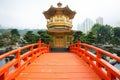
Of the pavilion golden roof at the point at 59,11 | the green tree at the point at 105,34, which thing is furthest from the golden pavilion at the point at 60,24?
the green tree at the point at 105,34

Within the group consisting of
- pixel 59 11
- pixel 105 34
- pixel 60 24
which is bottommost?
pixel 105 34

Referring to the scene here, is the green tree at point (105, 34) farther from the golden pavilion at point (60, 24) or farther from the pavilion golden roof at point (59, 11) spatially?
the pavilion golden roof at point (59, 11)

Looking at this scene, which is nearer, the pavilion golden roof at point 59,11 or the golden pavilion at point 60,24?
the golden pavilion at point 60,24

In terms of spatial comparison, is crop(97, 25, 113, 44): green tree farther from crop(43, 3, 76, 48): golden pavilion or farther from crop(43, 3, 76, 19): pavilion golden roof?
crop(43, 3, 76, 19): pavilion golden roof

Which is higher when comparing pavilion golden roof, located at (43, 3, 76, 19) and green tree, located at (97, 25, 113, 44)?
pavilion golden roof, located at (43, 3, 76, 19)

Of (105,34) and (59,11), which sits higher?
(59,11)

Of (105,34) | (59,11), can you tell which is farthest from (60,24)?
(105,34)

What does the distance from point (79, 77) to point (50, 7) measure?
32017 mm

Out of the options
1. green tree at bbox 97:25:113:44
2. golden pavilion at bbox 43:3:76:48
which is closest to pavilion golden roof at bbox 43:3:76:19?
golden pavilion at bbox 43:3:76:48

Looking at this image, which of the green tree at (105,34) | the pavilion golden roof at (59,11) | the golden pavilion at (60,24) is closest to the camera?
the golden pavilion at (60,24)

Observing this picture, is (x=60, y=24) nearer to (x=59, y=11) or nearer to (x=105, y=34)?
(x=59, y=11)

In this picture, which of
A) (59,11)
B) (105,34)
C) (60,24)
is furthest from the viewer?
(105,34)

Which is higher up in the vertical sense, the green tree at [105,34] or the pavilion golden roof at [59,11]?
the pavilion golden roof at [59,11]

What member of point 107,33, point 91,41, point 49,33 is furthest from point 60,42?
point 107,33
